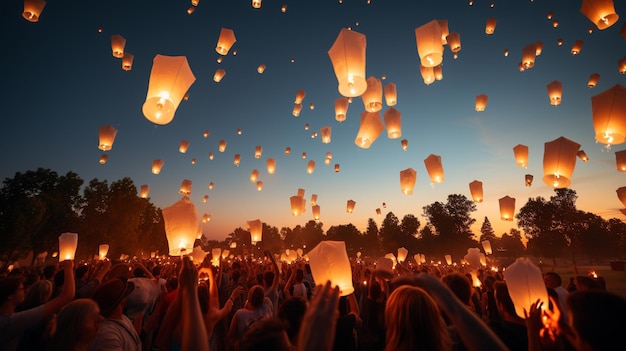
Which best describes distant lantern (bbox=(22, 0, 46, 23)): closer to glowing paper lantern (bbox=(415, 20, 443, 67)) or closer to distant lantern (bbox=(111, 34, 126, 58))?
distant lantern (bbox=(111, 34, 126, 58))

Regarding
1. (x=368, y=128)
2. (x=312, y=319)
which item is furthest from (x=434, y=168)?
(x=312, y=319)

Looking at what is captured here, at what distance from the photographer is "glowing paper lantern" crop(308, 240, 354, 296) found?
3.02 metres

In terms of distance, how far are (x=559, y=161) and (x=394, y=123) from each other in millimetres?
3292

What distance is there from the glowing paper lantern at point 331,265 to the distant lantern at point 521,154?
8323mm

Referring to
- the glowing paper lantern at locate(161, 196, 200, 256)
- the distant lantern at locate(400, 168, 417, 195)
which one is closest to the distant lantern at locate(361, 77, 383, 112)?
the distant lantern at locate(400, 168, 417, 195)

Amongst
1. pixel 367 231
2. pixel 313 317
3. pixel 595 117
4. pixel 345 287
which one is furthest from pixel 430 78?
pixel 367 231

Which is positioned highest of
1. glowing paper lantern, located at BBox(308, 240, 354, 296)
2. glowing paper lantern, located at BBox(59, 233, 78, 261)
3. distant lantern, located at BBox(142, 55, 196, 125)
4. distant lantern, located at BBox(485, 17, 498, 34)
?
distant lantern, located at BBox(485, 17, 498, 34)

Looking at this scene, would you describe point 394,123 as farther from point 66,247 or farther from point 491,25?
point 66,247

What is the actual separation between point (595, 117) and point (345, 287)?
5.50m

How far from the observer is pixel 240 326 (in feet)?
11.9

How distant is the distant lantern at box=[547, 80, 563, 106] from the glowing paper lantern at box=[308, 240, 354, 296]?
30.6 feet

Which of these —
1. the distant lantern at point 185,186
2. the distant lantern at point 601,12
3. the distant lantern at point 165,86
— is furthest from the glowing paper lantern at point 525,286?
the distant lantern at point 185,186

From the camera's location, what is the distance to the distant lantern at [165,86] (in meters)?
3.54

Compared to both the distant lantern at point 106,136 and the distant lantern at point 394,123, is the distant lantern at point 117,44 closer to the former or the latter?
the distant lantern at point 106,136
